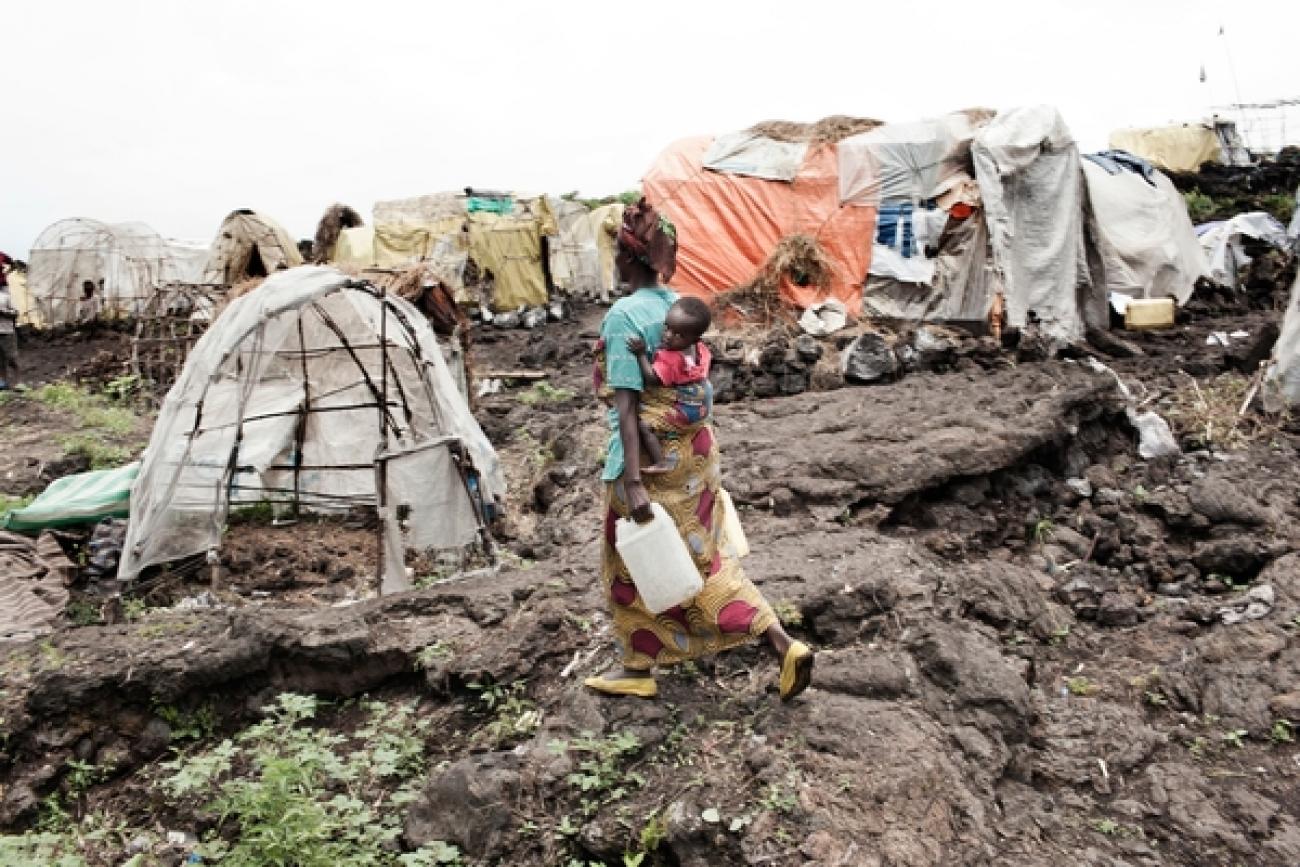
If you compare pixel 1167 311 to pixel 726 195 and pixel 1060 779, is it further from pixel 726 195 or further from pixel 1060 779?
pixel 1060 779

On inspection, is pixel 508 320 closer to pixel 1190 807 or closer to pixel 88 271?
pixel 88 271

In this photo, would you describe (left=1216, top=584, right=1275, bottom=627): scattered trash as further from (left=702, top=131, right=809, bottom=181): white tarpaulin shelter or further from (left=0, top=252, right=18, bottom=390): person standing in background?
(left=0, top=252, right=18, bottom=390): person standing in background

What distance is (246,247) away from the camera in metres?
14.4

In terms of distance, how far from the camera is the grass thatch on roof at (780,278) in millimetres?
11141

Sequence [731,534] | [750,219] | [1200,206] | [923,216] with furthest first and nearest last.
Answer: [1200,206], [750,219], [923,216], [731,534]

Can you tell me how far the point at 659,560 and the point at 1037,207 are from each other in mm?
8914

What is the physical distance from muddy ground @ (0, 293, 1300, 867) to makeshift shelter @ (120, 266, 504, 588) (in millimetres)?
634

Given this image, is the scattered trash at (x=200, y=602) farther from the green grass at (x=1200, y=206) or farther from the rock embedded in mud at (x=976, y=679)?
the green grass at (x=1200, y=206)

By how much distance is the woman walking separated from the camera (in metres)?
2.92

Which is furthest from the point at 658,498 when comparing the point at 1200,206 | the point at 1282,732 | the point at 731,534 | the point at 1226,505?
A: the point at 1200,206

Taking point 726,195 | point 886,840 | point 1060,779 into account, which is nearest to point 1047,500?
point 1060,779

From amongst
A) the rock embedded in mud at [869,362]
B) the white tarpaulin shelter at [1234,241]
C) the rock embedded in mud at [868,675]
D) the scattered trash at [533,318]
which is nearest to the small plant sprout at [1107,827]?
the rock embedded in mud at [868,675]

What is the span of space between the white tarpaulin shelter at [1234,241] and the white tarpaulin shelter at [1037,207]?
161 inches

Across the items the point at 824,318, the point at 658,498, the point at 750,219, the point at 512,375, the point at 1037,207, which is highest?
the point at 1037,207
